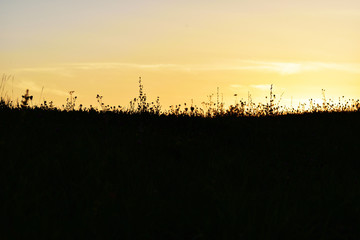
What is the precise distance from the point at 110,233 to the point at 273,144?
4517mm

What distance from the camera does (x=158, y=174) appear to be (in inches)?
221

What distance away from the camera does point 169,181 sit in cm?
543

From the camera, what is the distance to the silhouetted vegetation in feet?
13.8

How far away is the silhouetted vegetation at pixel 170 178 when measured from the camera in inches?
166

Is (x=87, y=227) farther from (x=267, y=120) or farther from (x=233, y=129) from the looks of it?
(x=267, y=120)

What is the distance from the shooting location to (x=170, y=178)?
5508mm

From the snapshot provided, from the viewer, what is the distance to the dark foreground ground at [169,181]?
4199 mm

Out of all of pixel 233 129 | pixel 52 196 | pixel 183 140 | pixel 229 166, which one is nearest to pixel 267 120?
pixel 233 129

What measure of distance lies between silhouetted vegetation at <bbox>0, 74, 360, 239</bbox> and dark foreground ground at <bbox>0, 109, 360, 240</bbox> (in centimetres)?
2

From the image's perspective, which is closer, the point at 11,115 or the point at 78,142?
the point at 78,142

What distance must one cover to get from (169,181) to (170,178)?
0.09 m

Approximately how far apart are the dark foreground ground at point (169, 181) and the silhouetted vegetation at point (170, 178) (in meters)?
0.02

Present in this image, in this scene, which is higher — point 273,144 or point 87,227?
point 273,144

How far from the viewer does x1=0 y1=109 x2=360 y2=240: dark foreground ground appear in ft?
13.8
